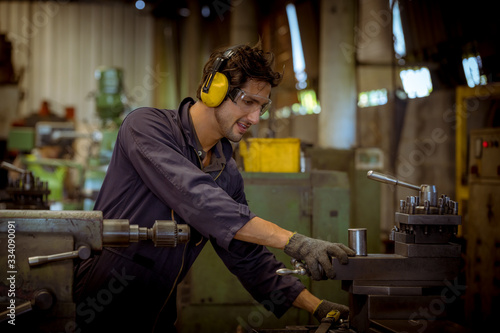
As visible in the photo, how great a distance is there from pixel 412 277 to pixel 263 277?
418 millimetres

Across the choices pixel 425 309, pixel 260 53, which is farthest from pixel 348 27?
pixel 425 309

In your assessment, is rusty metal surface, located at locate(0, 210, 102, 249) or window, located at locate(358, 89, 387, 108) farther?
window, located at locate(358, 89, 387, 108)

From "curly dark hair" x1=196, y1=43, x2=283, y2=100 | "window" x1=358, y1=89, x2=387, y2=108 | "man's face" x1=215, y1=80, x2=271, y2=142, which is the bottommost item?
"man's face" x1=215, y1=80, x2=271, y2=142

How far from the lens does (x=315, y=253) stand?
1.08 meters

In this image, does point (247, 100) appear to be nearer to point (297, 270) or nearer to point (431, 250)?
point (297, 270)

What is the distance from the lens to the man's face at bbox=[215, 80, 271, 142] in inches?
54.1

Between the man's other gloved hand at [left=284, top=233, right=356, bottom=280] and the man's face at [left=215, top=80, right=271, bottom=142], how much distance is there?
0.41m

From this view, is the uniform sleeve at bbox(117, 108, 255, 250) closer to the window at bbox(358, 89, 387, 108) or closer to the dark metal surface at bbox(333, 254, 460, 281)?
the dark metal surface at bbox(333, 254, 460, 281)

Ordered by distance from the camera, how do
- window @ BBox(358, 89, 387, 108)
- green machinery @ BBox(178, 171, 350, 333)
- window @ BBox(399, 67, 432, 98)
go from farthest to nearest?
window @ BBox(358, 89, 387, 108)
window @ BBox(399, 67, 432, 98)
green machinery @ BBox(178, 171, 350, 333)

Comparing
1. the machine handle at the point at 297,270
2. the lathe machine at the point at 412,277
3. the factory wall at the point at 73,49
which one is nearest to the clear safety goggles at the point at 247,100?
the lathe machine at the point at 412,277

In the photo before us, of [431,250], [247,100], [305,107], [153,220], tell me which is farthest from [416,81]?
[153,220]

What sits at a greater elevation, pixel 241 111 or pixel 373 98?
pixel 373 98

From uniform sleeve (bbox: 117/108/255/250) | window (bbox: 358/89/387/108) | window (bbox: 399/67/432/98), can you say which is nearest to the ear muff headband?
uniform sleeve (bbox: 117/108/255/250)

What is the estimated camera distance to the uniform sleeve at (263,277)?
1.38 m
